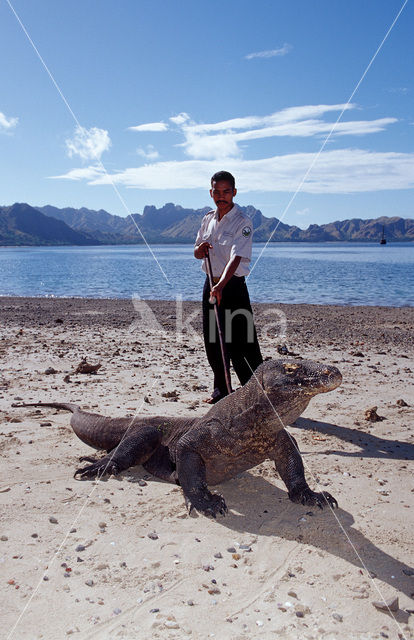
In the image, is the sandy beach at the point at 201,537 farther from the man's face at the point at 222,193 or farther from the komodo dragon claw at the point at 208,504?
the man's face at the point at 222,193

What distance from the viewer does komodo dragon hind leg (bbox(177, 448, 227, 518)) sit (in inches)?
174

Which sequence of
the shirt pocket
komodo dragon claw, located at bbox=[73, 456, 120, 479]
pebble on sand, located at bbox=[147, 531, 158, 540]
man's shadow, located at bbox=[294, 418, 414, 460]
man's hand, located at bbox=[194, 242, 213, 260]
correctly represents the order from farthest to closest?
man's hand, located at bbox=[194, 242, 213, 260], the shirt pocket, man's shadow, located at bbox=[294, 418, 414, 460], komodo dragon claw, located at bbox=[73, 456, 120, 479], pebble on sand, located at bbox=[147, 531, 158, 540]

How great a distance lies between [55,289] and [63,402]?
102ft

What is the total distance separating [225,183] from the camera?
598cm

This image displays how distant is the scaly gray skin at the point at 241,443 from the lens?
4.29 m

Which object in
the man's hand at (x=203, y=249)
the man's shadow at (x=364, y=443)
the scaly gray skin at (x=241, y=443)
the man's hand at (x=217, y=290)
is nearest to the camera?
the scaly gray skin at (x=241, y=443)

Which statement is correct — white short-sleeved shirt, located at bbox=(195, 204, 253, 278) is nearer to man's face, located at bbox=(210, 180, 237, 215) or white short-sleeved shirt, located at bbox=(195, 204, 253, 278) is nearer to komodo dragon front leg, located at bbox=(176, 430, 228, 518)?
man's face, located at bbox=(210, 180, 237, 215)

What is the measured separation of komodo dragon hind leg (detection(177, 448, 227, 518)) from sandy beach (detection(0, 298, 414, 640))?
89mm

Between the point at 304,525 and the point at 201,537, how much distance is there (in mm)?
840

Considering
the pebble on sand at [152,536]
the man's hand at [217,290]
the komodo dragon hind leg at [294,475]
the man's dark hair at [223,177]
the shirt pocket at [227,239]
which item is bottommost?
the pebble on sand at [152,536]

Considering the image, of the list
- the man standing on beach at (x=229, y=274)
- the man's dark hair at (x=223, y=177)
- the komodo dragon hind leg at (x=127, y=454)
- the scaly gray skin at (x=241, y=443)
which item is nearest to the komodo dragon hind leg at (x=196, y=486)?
the scaly gray skin at (x=241, y=443)

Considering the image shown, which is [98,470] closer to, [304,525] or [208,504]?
[208,504]

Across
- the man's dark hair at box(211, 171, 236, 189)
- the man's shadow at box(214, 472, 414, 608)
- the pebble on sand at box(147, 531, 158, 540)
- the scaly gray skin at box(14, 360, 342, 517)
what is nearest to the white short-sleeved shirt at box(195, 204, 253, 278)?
the man's dark hair at box(211, 171, 236, 189)

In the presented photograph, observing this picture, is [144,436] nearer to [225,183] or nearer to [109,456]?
[109,456]
